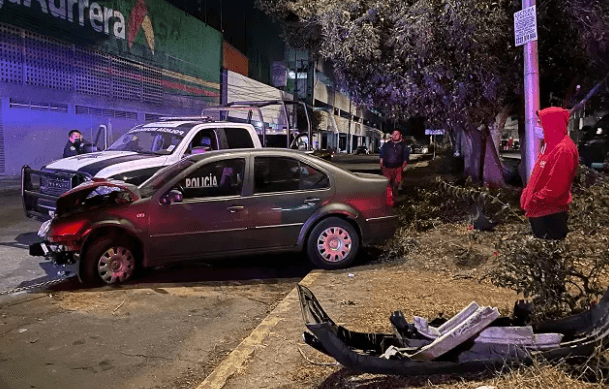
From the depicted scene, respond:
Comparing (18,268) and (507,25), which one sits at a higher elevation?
(507,25)

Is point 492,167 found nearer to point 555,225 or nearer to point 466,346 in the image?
point 555,225

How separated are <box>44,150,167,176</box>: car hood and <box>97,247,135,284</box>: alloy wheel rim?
1860mm

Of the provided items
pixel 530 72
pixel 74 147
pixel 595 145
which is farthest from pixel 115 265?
pixel 595 145

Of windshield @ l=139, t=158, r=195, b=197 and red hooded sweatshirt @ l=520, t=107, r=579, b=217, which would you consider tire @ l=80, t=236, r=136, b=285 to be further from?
red hooded sweatshirt @ l=520, t=107, r=579, b=217

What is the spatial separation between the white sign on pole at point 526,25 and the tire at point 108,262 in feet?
16.0

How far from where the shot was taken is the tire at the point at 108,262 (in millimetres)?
5914

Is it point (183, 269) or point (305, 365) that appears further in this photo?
point (183, 269)

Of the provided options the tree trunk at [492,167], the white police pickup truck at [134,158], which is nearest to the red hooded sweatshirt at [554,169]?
the white police pickup truck at [134,158]

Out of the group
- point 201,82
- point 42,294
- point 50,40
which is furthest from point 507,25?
point 201,82

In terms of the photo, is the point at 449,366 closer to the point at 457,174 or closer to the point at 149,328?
the point at 149,328

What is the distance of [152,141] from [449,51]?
5270mm

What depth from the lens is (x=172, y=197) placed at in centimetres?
612

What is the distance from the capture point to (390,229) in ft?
23.2

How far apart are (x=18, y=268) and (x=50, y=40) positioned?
14977mm
